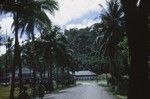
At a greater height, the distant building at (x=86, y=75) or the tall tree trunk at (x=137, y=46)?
the distant building at (x=86, y=75)

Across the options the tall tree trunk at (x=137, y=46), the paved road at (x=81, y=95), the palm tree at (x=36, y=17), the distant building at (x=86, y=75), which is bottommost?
the paved road at (x=81, y=95)

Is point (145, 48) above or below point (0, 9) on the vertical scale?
below

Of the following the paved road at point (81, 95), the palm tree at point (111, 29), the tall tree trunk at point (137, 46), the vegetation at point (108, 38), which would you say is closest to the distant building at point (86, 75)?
the vegetation at point (108, 38)

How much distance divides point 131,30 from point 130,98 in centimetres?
182

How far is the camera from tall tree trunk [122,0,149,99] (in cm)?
942

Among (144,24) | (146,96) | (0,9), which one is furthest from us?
(0,9)

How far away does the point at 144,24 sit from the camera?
9.79 meters

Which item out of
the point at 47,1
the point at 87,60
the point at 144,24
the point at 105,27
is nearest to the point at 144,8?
the point at 144,24

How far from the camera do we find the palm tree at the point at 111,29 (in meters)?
56.1

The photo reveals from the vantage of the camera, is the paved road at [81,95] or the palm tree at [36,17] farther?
the palm tree at [36,17]

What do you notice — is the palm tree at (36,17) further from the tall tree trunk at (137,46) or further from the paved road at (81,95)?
the tall tree trunk at (137,46)

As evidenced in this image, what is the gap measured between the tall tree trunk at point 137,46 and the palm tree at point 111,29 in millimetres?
44651

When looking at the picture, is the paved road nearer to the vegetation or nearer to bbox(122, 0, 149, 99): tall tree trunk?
the vegetation

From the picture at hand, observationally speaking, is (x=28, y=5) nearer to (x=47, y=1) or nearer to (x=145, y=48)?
(x=47, y=1)
